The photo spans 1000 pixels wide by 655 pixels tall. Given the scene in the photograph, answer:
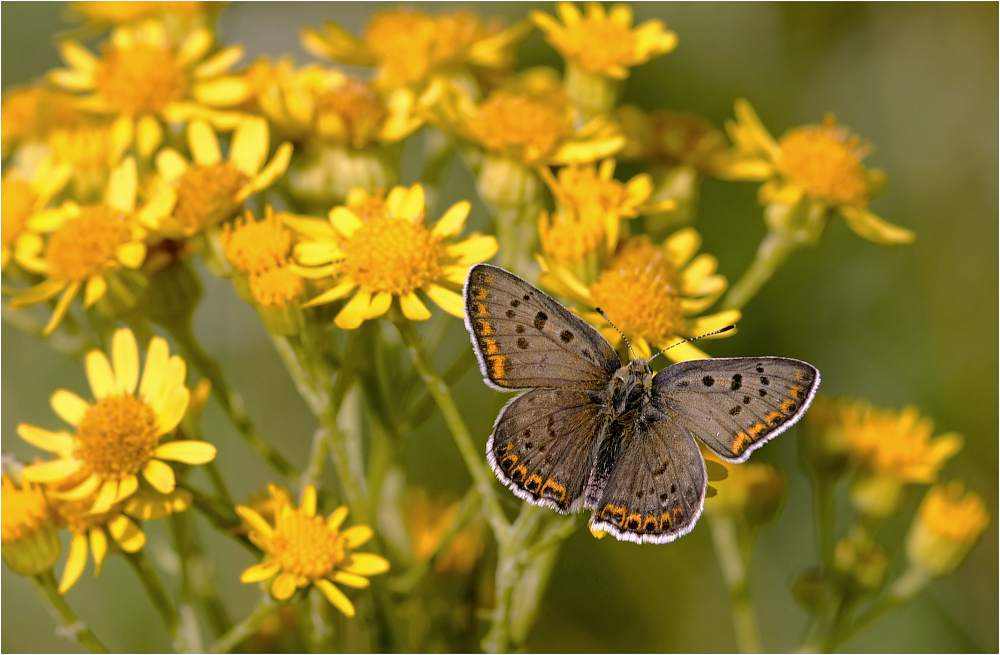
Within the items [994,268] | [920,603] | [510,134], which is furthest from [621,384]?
[994,268]

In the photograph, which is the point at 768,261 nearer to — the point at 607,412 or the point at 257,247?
the point at 607,412

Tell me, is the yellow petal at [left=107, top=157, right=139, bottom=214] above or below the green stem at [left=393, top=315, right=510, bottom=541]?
above

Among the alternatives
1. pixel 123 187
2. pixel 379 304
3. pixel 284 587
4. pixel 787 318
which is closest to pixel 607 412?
pixel 379 304

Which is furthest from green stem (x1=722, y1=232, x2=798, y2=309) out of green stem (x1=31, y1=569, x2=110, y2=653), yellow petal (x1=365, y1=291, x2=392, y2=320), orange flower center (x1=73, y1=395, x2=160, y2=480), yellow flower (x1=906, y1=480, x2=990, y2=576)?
green stem (x1=31, y1=569, x2=110, y2=653)

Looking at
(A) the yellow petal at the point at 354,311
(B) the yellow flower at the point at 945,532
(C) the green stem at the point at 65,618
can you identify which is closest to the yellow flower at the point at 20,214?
(C) the green stem at the point at 65,618

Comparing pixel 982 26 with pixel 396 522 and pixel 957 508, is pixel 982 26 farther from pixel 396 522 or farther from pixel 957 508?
pixel 396 522

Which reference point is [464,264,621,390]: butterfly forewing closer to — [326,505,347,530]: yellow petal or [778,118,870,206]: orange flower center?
[326,505,347,530]: yellow petal
